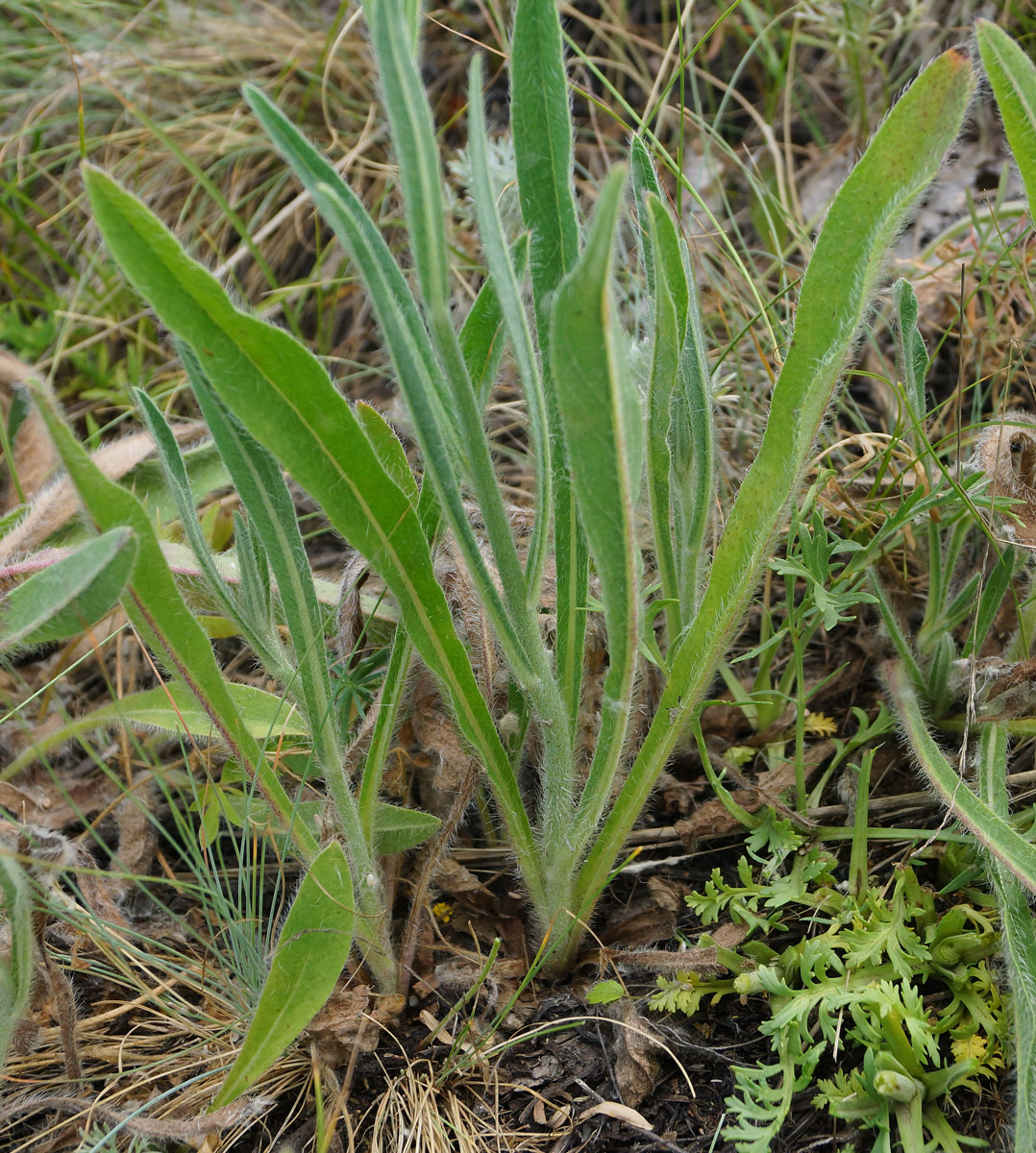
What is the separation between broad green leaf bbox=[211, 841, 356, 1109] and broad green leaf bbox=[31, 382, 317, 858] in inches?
5.1

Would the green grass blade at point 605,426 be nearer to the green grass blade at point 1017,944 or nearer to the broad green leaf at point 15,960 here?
the green grass blade at point 1017,944

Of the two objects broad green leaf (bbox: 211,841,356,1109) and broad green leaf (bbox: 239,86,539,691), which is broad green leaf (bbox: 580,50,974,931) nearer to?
broad green leaf (bbox: 239,86,539,691)

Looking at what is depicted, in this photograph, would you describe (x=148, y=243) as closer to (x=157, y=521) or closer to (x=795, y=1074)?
(x=157, y=521)

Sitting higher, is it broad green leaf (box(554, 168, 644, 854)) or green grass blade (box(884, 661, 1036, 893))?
broad green leaf (box(554, 168, 644, 854))

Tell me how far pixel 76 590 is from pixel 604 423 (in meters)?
0.48

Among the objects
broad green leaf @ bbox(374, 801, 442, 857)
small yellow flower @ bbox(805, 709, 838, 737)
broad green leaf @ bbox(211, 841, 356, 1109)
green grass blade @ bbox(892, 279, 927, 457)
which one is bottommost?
small yellow flower @ bbox(805, 709, 838, 737)

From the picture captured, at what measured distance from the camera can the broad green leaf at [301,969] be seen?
1.00 m

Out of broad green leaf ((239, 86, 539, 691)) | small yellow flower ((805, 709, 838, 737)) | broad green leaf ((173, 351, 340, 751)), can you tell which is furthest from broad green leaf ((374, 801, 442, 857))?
small yellow flower ((805, 709, 838, 737))

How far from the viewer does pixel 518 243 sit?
1131mm

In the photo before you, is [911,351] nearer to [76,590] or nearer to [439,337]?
[439,337]

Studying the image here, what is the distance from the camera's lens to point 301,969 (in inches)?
40.0

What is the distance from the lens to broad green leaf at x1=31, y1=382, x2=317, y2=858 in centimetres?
98

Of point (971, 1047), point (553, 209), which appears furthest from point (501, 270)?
point (971, 1047)

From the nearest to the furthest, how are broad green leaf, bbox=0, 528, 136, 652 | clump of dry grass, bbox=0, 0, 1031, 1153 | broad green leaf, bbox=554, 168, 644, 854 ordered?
1. broad green leaf, bbox=554, 168, 644, 854
2. broad green leaf, bbox=0, 528, 136, 652
3. clump of dry grass, bbox=0, 0, 1031, 1153
